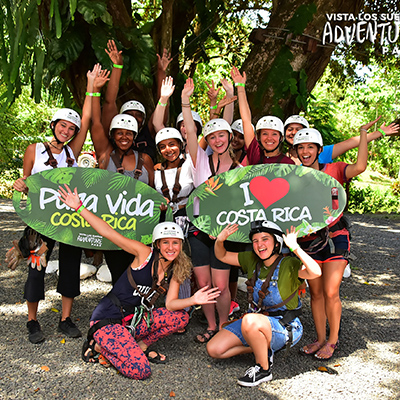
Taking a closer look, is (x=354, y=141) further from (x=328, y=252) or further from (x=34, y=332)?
(x=34, y=332)

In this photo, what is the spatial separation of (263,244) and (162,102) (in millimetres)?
1879

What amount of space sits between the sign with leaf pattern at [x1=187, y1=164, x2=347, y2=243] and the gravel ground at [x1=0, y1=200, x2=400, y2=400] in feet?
3.79

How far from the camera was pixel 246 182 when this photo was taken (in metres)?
4.23

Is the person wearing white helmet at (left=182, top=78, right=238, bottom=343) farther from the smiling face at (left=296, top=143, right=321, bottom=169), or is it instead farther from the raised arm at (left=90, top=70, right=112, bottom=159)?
the raised arm at (left=90, top=70, right=112, bottom=159)

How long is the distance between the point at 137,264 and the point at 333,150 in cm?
215

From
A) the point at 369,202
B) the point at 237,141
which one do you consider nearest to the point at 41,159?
the point at 237,141

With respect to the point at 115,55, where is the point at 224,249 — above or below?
below

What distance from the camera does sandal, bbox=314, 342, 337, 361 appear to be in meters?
3.91

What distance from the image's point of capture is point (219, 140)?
418 centimetres

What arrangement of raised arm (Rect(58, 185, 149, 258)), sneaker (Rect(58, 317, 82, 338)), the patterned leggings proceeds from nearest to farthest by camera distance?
the patterned leggings
raised arm (Rect(58, 185, 149, 258))
sneaker (Rect(58, 317, 82, 338))

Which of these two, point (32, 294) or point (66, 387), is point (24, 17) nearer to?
point (32, 294)

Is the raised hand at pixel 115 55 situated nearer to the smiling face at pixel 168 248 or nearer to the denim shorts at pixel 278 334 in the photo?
the smiling face at pixel 168 248

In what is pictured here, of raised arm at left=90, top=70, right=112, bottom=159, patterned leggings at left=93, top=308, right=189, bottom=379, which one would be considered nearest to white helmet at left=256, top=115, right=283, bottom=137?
raised arm at left=90, top=70, right=112, bottom=159

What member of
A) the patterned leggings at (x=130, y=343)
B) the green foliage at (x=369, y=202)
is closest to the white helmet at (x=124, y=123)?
the patterned leggings at (x=130, y=343)
